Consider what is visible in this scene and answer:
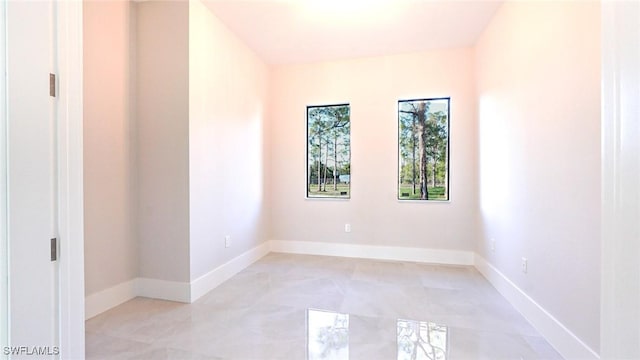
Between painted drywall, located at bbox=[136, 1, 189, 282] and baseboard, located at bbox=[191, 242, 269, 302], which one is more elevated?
painted drywall, located at bbox=[136, 1, 189, 282]

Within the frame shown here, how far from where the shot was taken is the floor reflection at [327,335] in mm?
1785

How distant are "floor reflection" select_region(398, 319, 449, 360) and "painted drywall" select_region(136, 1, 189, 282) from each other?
1.92m

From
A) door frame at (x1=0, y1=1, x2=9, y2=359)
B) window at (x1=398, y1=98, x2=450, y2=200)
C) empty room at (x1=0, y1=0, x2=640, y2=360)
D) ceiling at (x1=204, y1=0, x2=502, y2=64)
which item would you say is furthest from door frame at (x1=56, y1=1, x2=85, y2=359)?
window at (x1=398, y1=98, x2=450, y2=200)

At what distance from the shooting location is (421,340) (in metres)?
1.93

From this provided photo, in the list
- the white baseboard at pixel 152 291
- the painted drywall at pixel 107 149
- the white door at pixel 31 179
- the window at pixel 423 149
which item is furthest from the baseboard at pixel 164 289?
the window at pixel 423 149

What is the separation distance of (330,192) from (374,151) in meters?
0.89

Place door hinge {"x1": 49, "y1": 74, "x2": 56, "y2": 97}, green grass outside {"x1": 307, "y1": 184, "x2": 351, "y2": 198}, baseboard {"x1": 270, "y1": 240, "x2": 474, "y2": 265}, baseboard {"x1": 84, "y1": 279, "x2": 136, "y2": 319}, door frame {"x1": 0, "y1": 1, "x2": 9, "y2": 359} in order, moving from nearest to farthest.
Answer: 1. door frame {"x1": 0, "y1": 1, "x2": 9, "y2": 359}
2. door hinge {"x1": 49, "y1": 74, "x2": 56, "y2": 97}
3. baseboard {"x1": 84, "y1": 279, "x2": 136, "y2": 319}
4. baseboard {"x1": 270, "y1": 240, "x2": 474, "y2": 265}
5. green grass outside {"x1": 307, "y1": 184, "x2": 351, "y2": 198}

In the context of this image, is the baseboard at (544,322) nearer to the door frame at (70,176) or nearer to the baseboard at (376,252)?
the baseboard at (376,252)

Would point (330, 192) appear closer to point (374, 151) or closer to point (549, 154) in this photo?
point (374, 151)

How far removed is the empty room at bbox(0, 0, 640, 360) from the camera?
2.86 feet

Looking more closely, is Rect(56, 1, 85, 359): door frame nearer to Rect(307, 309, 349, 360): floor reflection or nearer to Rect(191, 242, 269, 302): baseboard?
Rect(307, 309, 349, 360): floor reflection

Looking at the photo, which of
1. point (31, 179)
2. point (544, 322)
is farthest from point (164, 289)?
point (544, 322)

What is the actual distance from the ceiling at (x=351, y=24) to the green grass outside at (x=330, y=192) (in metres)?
1.87

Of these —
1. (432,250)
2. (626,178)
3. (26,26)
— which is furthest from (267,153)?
(626,178)
